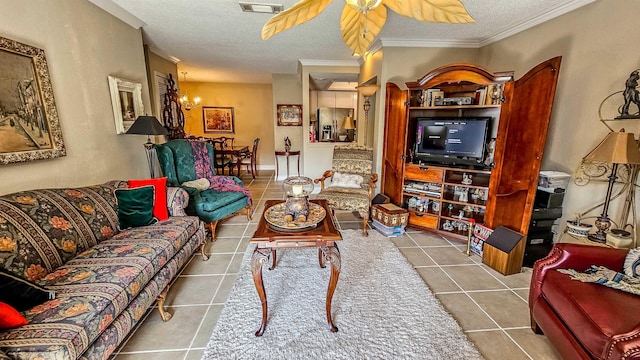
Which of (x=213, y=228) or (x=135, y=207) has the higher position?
(x=135, y=207)

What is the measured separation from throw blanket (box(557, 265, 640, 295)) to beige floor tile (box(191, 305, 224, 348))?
2.25 m

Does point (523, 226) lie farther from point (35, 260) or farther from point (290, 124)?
point (290, 124)

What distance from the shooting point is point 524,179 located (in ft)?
8.36

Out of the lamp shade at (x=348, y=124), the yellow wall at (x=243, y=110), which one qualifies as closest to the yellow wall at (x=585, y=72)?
the lamp shade at (x=348, y=124)

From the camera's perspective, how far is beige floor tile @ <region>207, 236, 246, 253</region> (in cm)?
291

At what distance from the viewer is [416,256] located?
281 centimetres

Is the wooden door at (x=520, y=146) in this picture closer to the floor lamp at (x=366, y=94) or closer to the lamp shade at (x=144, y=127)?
the floor lamp at (x=366, y=94)

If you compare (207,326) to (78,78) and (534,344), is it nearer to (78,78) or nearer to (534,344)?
(534,344)

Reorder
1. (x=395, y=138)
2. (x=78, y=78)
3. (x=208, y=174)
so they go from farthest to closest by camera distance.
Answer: (x=208, y=174) < (x=395, y=138) < (x=78, y=78)

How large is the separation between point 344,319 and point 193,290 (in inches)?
50.5

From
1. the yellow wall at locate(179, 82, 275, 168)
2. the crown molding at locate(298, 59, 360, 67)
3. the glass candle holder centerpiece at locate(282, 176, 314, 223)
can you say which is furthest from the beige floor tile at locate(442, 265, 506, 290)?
the yellow wall at locate(179, 82, 275, 168)

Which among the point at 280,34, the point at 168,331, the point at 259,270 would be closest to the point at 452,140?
the point at 280,34

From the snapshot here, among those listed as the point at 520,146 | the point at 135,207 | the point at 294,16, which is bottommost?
the point at 135,207

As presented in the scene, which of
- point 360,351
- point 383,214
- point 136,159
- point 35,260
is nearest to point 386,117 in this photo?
point 383,214
